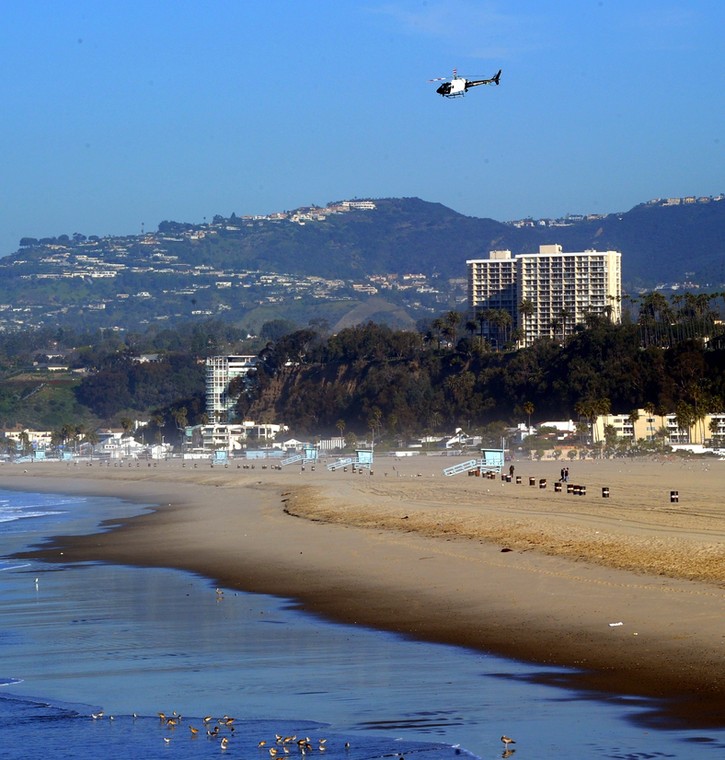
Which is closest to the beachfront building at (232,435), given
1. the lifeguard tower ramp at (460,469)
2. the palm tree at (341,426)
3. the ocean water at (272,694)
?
the palm tree at (341,426)

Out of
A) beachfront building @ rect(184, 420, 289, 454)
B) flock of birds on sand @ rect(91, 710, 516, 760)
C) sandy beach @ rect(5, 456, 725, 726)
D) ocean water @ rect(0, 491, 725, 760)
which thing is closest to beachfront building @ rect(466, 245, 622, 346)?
beachfront building @ rect(184, 420, 289, 454)

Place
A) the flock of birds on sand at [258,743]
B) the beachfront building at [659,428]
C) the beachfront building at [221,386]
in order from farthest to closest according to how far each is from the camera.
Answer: the beachfront building at [221,386] < the beachfront building at [659,428] < the flock of birds on sand at [258,743]

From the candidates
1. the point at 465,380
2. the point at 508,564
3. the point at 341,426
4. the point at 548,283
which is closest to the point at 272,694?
the point at 508,564

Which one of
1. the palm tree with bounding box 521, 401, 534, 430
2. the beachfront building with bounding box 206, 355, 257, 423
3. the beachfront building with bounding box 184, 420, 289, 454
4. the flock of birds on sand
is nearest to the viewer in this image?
the flock of birds on sand

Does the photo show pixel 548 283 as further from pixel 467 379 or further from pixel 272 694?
pixel 272 694

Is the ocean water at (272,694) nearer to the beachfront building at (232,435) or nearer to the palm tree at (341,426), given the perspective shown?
the palm tree at (341,426)

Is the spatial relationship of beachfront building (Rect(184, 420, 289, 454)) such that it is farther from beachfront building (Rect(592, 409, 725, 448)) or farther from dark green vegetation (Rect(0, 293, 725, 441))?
beachfront building (Rect(592, 409, 725, 448))
